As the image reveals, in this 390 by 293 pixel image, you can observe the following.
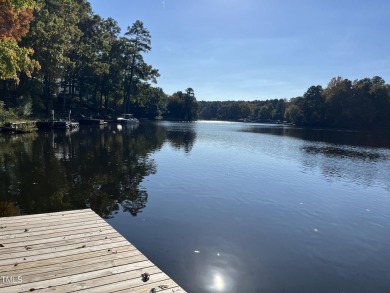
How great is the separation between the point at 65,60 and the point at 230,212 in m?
A: 42.3

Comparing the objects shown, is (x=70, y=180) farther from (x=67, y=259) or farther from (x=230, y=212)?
(x=67, y=259)

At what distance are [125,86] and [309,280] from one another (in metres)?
78.0

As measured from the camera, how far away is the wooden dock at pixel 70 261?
4.64 metres

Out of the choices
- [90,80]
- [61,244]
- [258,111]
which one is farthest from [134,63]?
[258,111]

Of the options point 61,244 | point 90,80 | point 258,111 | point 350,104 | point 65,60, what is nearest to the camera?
point 61,244

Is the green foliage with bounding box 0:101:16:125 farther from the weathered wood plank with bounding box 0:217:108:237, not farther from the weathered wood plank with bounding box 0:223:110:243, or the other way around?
the weathered wood plank with bounding box 0:223:110:243

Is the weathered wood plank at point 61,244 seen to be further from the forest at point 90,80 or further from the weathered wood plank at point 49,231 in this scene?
the forest at point 90,80

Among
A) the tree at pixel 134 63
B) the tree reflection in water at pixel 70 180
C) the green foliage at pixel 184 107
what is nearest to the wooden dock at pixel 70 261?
the tree reflection in water at pixel 70 180

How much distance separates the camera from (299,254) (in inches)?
315

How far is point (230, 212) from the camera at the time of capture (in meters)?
11.2

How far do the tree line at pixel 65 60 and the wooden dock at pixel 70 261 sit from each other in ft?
36.2

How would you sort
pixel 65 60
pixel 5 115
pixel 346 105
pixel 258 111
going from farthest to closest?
1. pixel 258 111
2. pixel 346 105
3. pixel 65 60
4. pixel 5 115

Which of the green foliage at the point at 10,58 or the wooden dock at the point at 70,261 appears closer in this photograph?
the wooden dock at the point at 70,261

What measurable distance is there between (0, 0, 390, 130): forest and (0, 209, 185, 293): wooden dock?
11.1 m
